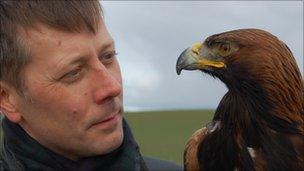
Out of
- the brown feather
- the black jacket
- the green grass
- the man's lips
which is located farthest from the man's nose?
the green grass

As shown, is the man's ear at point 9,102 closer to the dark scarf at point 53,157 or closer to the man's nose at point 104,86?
the dark scarf at point 53,157

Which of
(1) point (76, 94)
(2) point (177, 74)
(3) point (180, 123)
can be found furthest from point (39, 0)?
(3) point (180, 123)

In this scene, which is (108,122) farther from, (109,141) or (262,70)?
(262,70)

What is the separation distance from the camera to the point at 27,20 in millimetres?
2779

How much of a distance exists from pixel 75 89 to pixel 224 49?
54.5 inches

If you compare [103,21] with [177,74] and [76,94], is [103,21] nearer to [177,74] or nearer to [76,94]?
[76,94]

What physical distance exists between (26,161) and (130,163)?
56 cm

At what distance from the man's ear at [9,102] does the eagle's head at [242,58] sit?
1287mm

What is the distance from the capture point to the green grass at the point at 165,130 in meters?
20.4

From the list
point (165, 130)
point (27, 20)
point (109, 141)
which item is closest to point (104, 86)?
point (109, 141)

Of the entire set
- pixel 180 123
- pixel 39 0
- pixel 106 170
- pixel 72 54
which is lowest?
pixel 180 123


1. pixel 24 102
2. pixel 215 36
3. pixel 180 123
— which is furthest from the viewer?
pixel 180 123

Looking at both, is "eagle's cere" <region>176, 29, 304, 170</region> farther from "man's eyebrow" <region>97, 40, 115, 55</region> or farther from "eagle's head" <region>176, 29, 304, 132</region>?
"man's eyebrow" <region>97, 40, 115, 55</region>

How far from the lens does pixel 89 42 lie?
2770mm
